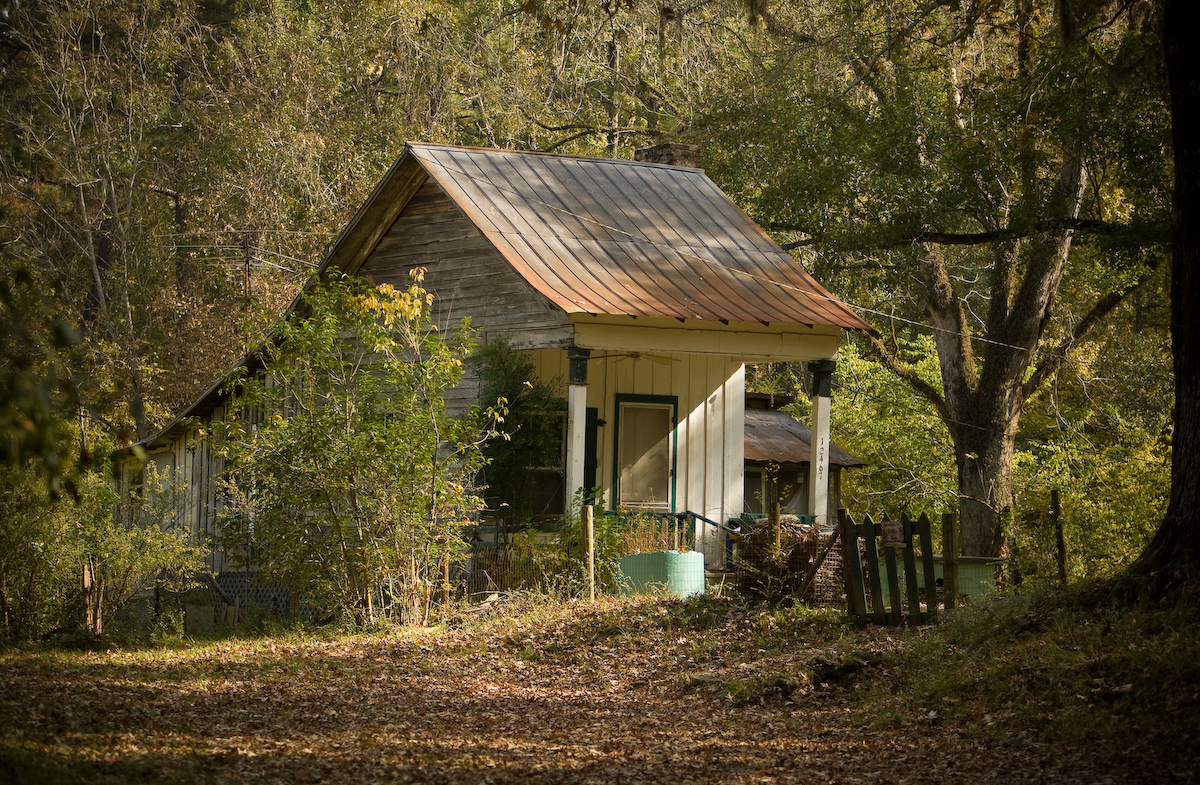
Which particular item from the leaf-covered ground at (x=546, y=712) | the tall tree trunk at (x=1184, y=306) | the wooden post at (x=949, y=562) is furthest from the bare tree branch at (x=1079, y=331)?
the leaf-covered ground at (x=546, y=712)

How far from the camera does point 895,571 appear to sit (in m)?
10.6

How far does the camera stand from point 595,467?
16.9 meters

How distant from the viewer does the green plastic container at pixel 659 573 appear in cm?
1383

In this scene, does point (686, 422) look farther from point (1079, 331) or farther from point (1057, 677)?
point (1057, 677)

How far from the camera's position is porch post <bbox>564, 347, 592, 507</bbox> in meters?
14.5

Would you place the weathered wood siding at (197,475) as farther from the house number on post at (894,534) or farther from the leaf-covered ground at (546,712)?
the house number on post at (894,534)

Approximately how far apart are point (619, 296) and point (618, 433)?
8.78 ft

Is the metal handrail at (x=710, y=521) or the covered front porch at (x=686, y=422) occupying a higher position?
the covered front porch at (x=686, y=422)

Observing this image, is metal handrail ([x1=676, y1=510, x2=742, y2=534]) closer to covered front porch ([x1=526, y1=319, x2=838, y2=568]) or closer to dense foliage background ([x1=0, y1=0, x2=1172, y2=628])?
covered front porch ([x1=526, y1=319, x2=838, y2=568])

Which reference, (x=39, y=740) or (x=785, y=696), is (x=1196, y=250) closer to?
(x=785, y=696)

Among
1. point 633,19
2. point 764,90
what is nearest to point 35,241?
point 633,19

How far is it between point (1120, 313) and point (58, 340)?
86.7 ft

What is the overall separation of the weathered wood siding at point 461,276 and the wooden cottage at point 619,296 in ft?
0.08

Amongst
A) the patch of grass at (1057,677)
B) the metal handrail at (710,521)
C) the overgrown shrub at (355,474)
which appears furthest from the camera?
the metal handrail at (710,521)
